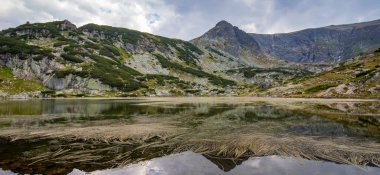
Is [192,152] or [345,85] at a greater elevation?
[345,85]

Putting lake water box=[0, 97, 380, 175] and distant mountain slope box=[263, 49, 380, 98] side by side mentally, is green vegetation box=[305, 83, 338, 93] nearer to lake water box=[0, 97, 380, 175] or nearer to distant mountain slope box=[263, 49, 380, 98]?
distant mountain slope box=[263, 49, 380, 98]

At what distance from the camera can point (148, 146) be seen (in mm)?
26219

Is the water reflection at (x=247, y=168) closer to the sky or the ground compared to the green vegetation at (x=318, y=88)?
closer to the ground

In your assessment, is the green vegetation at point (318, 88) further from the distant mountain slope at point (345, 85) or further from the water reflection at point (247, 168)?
the water reflection at point (247, 168)

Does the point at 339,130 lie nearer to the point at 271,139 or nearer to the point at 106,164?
the point at 271,139

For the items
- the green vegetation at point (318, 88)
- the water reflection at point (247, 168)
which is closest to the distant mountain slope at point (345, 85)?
the green vegetation at point (318, 88)

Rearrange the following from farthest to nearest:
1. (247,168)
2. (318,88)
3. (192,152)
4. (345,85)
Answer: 1. (318,88)
2. (345,85)
3. (192,152)
4. (247,168)

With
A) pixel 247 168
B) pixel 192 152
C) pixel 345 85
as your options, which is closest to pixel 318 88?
pixel 345 85

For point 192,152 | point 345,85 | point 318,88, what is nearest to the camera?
point 192,152

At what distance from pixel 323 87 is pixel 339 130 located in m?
116

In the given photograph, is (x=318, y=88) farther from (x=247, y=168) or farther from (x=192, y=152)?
(x=247, y=168)

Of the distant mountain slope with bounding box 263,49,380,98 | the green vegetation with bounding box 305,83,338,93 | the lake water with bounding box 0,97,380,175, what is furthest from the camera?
the green vegetation with bounding box 305,83,338,93

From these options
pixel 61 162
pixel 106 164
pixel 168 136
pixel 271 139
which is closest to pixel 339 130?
pixel 271 139

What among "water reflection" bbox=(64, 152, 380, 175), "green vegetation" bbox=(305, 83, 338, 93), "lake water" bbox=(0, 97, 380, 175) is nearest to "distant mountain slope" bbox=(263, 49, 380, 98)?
"green vegetation" bbox=(305, 83, 338, 93)
